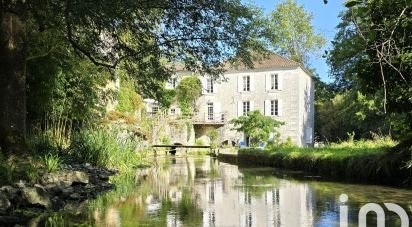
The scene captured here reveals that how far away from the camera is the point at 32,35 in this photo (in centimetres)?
1188

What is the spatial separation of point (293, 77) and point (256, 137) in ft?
37.3

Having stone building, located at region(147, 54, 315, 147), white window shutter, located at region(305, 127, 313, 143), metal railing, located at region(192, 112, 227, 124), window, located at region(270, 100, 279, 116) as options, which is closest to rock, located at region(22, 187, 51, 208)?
stone building, located at region(147, 54, 315, 147)

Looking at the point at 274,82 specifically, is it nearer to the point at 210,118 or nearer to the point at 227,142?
the point at 227,142

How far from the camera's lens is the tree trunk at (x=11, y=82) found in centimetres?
990

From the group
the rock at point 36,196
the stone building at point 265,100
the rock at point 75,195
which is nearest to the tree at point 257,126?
the stone building at point 265,100

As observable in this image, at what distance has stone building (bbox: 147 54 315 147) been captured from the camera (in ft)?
145

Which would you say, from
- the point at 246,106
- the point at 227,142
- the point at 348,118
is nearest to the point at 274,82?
the point at 246,106

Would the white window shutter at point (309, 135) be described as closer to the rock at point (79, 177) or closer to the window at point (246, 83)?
the window at point (246, 83)

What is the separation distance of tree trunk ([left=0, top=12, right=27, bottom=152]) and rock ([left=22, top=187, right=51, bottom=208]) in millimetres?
1533

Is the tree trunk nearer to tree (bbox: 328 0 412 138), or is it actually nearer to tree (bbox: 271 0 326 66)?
tree (bbox: 328 0 412 138)

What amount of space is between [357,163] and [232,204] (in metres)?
6.27

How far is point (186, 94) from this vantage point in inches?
1811

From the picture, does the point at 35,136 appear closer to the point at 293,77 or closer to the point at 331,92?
the point at 293,77

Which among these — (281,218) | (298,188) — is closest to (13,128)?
(281,218)
